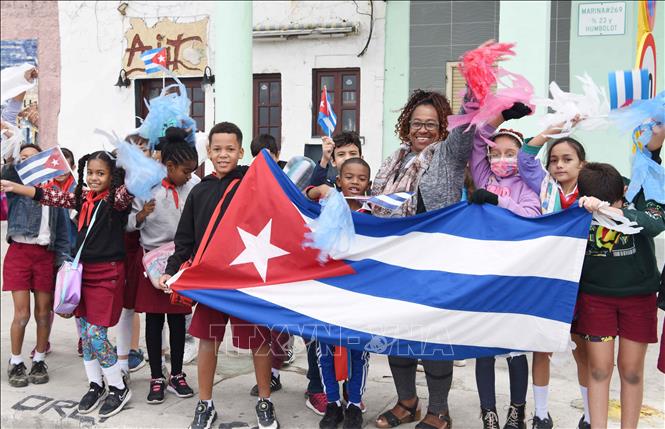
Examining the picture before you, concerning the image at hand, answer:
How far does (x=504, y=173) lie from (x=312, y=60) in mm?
7483

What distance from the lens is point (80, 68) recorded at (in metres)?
12.2

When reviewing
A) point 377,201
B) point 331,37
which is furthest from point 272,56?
point 377,201

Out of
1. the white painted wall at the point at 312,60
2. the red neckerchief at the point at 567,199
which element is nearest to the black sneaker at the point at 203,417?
the red neckerchief at the point at 567,199

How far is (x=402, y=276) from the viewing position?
3.71m

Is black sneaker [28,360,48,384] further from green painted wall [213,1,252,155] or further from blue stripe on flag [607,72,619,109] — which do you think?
blue stripe on flag [607,72,619,109]

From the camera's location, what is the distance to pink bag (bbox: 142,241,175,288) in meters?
4.32

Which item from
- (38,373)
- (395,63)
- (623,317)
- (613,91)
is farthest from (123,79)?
(623,317)

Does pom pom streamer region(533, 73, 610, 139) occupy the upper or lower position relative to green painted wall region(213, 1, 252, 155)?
lower

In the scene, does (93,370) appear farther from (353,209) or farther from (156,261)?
(353,209)

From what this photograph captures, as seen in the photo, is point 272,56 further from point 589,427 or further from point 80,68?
point 589,427

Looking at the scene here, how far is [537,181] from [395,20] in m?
7.12

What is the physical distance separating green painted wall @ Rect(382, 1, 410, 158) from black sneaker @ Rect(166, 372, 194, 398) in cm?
632

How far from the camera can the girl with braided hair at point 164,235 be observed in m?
4.50

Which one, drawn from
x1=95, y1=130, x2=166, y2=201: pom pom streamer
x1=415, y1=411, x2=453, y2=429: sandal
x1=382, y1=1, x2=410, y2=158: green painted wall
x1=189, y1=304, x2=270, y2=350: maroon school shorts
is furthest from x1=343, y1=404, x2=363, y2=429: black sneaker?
x1=382, y1=1, x2=410, y2=158: green painted wall
